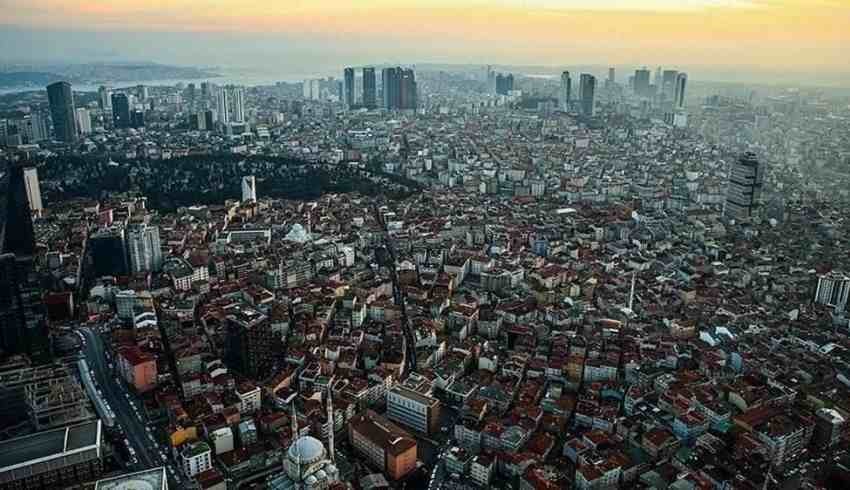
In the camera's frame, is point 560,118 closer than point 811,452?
No

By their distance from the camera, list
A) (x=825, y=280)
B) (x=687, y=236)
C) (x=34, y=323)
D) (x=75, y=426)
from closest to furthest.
Answer: (x=75, y=426) < (x=34, y=323) < (x=825, y=280) < (x=687, y=236)

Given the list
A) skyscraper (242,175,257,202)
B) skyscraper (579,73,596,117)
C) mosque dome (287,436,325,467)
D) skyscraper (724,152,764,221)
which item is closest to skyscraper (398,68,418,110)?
skyscraper (579,73,596,117)

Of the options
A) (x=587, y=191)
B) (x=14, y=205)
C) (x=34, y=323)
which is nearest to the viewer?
(x=34, y=323)

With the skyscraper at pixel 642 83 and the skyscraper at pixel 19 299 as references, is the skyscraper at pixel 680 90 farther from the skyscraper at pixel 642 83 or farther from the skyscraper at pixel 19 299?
the skyscraper at pixel 19 299

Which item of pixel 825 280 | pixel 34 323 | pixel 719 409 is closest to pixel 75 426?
pixel 34 323

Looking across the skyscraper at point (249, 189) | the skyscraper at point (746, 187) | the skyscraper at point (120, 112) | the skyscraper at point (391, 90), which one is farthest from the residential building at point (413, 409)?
the skyscraper at point (391, 90)

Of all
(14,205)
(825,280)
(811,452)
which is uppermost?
(14,205)

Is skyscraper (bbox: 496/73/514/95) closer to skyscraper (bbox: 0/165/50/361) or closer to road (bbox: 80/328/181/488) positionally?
road (bbox: 80/328/181/488)

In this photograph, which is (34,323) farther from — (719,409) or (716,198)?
(716,198)
